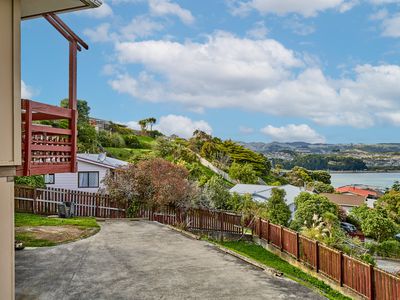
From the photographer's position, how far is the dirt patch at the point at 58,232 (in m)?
11.8

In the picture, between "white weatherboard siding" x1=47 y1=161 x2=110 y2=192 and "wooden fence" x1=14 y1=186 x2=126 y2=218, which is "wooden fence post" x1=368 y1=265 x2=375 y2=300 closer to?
"wooden fence" x1=14 y1=186 x2=126 y2=218

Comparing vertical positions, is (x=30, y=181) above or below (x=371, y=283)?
above

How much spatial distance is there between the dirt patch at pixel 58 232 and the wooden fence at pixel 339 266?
708 centimetres

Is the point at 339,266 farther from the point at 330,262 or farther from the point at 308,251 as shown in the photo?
the point at 308,251

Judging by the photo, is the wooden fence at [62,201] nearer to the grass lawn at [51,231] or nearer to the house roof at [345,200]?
the grass lawn at [51,231]

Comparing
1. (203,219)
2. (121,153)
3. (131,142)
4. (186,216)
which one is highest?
(131,142)

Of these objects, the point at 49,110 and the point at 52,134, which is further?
the point at 52,134

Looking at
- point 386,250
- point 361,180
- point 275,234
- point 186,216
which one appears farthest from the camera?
point 361,180

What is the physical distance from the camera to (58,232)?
1268cm

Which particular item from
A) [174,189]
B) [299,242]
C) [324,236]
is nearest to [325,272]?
[299,242]

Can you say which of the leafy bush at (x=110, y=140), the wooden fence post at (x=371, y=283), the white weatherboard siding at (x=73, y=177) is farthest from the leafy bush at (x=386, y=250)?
the leafy bush at (x=110, y=140)

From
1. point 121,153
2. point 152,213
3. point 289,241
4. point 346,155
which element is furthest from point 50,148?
point 346,155

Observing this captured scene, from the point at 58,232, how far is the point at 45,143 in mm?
6963

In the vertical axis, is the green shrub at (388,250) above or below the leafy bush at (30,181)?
below
